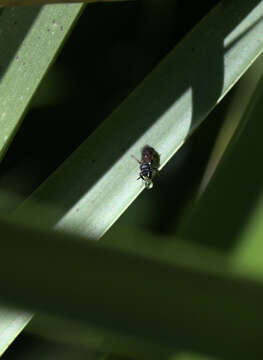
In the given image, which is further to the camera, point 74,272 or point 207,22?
point 207,22

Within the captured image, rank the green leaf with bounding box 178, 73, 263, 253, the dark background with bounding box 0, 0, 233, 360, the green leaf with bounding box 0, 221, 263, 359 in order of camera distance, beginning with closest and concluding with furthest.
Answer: the green leaf with bounding box 0, 221, 263, 359 < the green leaf with bounding box 178, 73, 263, 253 < the dark background with bounding box 0, 0, 233, 360

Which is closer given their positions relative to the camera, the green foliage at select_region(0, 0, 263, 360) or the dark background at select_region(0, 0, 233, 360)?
the green foliage at select_region(0, 0, 263, 360)

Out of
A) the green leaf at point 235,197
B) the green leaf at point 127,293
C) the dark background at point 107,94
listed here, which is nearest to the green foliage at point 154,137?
the green leaf at point 235,197

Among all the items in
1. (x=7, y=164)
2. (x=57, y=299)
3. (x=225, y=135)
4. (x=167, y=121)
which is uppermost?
(x=225, y=135)

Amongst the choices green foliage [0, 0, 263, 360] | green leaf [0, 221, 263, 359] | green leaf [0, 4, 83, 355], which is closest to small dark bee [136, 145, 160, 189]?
green foliage [0, 0, 263, 360]

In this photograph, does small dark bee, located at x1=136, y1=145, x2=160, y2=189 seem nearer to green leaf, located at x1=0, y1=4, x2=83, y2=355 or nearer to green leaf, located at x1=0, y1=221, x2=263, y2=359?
green leaf, located at x1=0, y1=4, x2=83, y2=355

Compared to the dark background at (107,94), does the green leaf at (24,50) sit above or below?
below

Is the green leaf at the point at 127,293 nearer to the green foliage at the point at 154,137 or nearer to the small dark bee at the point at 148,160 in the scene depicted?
A: the green foliage at the point at 154,137

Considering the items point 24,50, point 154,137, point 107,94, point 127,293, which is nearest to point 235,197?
point 154,137

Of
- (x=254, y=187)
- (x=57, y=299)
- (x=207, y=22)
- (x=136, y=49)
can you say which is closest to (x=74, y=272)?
(x=57, y=299)

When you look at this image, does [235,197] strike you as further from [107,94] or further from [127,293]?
[107,94]

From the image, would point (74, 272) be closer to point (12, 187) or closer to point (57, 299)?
point (57, 299)
